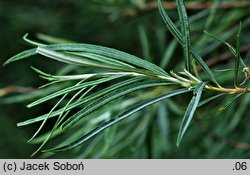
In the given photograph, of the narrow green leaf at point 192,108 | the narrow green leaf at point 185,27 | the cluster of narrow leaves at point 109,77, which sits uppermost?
the narrow green leaf at point 185,27

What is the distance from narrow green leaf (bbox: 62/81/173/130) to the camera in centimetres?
39

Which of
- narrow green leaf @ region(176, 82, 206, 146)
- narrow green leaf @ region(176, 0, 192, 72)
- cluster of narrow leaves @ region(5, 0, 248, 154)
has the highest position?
narrow green leaf @ region(176, 0, 192, 72)

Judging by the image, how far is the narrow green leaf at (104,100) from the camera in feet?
1.28

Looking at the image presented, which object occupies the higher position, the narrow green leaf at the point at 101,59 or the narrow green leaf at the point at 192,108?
the narrow green leaf at the point at 101,59

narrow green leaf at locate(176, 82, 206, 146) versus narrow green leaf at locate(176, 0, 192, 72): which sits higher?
narrow green leaf at locate(176, 0, 192, 72)

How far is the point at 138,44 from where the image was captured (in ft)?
5.08

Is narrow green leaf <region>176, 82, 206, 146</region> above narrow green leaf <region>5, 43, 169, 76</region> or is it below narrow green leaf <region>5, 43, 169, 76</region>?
below

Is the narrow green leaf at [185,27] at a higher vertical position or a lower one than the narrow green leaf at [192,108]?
higher

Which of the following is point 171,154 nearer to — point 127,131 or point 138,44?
point 127,131

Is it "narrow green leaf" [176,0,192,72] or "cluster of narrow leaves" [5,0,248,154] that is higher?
"narrow green leaf" [176,0,192,72]

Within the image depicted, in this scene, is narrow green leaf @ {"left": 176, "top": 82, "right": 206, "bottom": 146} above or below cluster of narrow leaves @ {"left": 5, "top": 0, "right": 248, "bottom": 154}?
below

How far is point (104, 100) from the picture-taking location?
40 cm
